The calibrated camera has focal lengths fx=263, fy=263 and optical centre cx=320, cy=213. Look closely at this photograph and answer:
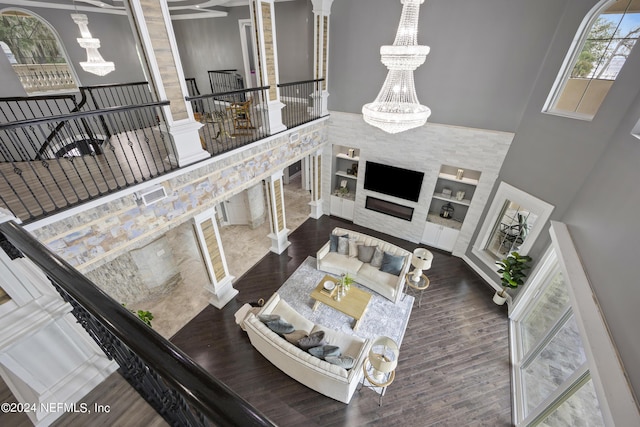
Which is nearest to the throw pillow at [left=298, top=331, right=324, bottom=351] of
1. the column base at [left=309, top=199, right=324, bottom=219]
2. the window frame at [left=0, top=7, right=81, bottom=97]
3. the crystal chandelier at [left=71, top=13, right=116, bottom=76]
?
the column base at [left=309, top=199, right=324, bottom=219]

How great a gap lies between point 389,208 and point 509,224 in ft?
8.83

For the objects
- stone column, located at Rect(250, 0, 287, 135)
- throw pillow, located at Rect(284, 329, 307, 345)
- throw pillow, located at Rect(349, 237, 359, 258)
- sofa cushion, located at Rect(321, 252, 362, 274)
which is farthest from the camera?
throw pillow, located at Rect(349, 237, 359, 258)

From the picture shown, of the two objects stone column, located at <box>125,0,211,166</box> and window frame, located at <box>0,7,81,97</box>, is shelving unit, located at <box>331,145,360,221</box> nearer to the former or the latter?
stone column, located at <box>125,0,211,166</box>

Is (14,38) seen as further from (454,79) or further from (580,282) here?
(580,282)

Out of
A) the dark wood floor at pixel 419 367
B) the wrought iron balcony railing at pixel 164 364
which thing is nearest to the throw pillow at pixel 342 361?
the dark wood floor at pixel 419 367

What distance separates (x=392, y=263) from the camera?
→ 5.60 metres

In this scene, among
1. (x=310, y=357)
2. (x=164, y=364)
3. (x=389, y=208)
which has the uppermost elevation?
(x=164, y=364)

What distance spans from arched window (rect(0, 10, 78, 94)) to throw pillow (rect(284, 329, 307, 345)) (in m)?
8.10

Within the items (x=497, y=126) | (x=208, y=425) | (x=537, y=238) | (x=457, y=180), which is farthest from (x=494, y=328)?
(x=208, y=425)

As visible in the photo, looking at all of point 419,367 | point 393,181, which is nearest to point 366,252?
point 393,181

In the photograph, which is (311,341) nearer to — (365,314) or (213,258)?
(365,314)

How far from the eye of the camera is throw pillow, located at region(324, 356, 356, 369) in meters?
3.66

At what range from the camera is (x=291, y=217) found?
8.27 metres

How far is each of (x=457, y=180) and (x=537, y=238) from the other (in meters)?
1.95
